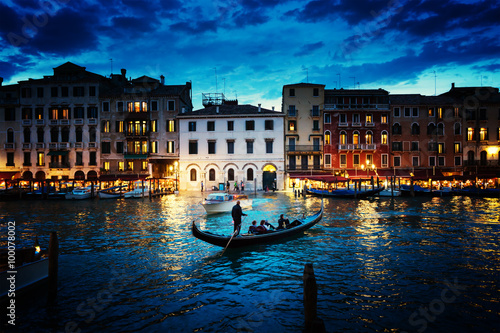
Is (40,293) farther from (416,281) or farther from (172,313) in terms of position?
(416,281)

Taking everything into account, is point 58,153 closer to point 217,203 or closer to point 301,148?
point 217,203

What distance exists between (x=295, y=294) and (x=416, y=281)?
12.0 feet

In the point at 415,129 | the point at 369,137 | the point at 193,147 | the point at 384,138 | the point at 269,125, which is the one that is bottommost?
the point at 193,147

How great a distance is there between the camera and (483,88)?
145ft

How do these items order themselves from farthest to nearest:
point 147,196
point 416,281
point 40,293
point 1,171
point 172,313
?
1. point 1,171
2. point 147,196
3. point 416,281
4. point 40,293
5. point 172,313

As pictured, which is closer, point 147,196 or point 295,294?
point 295,294

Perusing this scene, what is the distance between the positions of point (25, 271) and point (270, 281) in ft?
21.3

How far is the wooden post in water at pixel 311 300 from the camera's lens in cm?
591

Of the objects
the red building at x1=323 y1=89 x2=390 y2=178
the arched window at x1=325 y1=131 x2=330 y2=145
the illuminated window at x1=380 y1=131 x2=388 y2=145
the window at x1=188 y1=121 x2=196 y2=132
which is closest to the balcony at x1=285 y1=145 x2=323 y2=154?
the arched window at x1=325 y1=131 x2=330 y2=145

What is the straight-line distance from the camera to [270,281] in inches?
383

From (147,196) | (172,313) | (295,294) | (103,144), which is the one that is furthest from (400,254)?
(103,144)

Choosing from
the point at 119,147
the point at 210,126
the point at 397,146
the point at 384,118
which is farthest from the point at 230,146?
the point at 397,146

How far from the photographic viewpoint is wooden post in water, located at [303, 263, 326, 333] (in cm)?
591

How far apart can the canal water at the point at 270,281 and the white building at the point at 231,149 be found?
22911 millimetres
